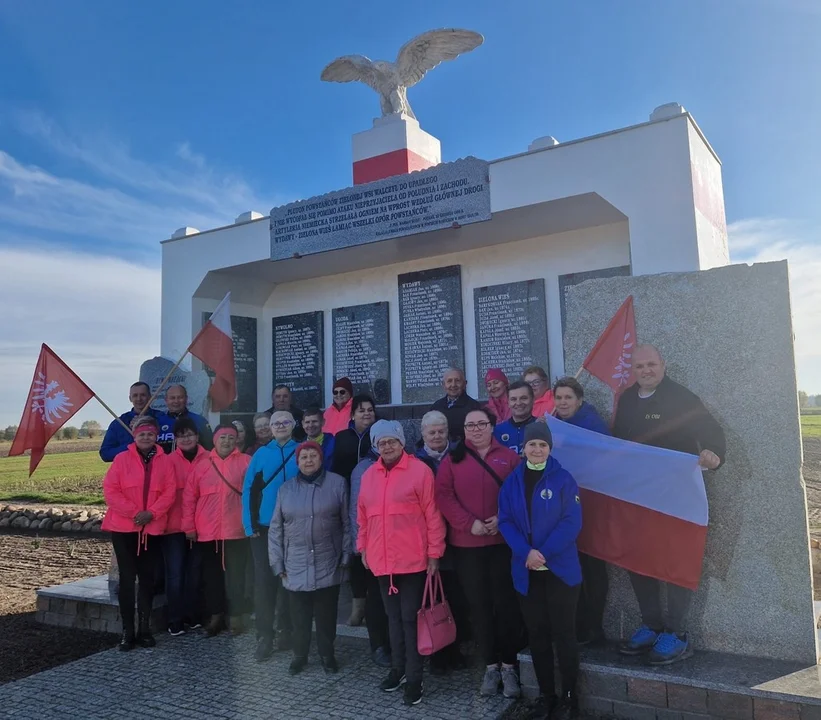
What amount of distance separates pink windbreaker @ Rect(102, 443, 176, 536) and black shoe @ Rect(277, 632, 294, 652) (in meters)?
1.25

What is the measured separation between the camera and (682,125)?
571cm

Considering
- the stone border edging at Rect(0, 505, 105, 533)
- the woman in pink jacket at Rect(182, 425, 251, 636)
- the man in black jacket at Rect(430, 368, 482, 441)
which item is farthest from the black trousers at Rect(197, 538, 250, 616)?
the stone border edging at Rect(0, 505, 105, 533)

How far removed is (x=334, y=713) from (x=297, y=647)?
2.44ft

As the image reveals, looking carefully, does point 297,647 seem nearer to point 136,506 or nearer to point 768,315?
point 136,506

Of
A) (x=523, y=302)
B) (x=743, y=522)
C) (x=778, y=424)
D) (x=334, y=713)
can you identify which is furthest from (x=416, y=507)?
(x=523, y=302)

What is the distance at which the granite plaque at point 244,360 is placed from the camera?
858cm

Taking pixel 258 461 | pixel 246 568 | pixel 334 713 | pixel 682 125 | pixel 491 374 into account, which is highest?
pixel 682 125

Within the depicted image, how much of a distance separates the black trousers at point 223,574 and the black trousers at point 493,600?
218cm

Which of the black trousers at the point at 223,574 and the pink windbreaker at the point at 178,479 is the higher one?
the pink windbreaker at the point at 178,479

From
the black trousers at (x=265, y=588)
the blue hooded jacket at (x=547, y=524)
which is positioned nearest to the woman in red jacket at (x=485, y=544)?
the blue hooded jacket at (x=547, y=524)

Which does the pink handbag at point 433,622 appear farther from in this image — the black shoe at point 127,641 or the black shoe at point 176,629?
the black shoe at point 127,641

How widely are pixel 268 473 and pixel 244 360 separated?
4280 mm

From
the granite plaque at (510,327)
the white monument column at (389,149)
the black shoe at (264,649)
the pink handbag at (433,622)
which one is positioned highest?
the white monument column at (389,149)

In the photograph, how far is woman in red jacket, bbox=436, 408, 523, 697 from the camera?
3721 millimetres
